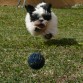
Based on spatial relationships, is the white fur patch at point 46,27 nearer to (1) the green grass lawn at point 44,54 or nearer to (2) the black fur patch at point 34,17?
(2) the black fur patch at point 34,17

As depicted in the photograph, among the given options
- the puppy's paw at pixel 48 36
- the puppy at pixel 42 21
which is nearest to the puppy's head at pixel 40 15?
the puppy at pixel 42 21

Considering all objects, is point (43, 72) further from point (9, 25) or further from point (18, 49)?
point (9, 25)

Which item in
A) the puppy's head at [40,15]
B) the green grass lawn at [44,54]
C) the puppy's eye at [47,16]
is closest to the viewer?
the green grass lawn at [44,54]

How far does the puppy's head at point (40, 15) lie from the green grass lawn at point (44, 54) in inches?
21.4

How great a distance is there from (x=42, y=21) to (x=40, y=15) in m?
0.15

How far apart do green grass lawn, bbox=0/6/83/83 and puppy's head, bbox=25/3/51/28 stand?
54 cm

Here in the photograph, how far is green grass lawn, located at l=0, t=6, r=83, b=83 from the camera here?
598 cm

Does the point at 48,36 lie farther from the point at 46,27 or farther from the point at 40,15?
the point at 40,15

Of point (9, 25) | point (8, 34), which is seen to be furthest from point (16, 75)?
point (9, 25)

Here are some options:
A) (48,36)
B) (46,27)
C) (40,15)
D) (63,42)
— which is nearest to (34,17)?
(40,15)

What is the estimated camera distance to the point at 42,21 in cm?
818

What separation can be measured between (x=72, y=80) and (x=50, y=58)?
4.82 feet

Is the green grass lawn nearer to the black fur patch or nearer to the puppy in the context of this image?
the puppy

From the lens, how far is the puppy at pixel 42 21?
824 centimetres
